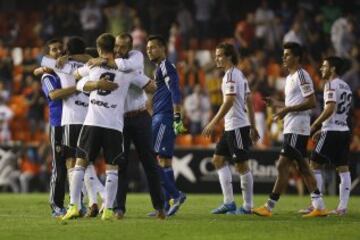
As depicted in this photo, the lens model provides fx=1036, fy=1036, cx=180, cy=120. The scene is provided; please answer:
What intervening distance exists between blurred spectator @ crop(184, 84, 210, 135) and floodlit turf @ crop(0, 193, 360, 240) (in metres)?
11.1

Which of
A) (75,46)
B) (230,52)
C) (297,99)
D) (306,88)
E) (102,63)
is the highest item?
(75,46)

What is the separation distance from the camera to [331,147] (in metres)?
16.1

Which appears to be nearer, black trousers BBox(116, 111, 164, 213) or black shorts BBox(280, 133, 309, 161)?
black trousers BBox(116, 111, 164, 213)

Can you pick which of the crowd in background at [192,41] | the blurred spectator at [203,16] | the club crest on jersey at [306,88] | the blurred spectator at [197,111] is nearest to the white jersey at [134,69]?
the club crest on jersey at [306,88]

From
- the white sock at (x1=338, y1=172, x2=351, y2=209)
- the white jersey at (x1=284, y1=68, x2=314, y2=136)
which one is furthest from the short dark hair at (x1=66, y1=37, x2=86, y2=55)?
the white sock at (x1=338, y1=172, x2=351, y2=209)

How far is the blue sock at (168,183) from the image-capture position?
615 inches

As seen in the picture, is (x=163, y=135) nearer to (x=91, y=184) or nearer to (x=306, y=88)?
(x=91, y=184)

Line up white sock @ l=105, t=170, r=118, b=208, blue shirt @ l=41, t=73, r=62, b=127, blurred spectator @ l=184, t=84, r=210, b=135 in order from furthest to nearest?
1. blurred spectator @ l=184, t=84, r=210, b=135
2. blue shirt @ l=41, t=73, r=62, b=127
3. white sock @ l=105, t=170, r=118, b=208

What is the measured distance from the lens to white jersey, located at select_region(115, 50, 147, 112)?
13859 millimetres

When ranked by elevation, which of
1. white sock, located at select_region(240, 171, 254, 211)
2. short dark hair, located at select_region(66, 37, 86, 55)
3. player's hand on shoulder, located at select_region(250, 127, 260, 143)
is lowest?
white sock, located at select_region(240, 171, 254, 211)

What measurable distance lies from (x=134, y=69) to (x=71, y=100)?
136 centimetres

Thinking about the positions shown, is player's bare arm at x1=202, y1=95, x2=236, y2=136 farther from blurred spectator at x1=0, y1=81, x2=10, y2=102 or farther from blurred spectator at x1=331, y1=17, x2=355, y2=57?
blurred spectator at x1=0, y1=81, x2=10, y2=102

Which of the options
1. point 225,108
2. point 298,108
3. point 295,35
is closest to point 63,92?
point 225,108

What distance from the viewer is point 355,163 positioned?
24.6 m
